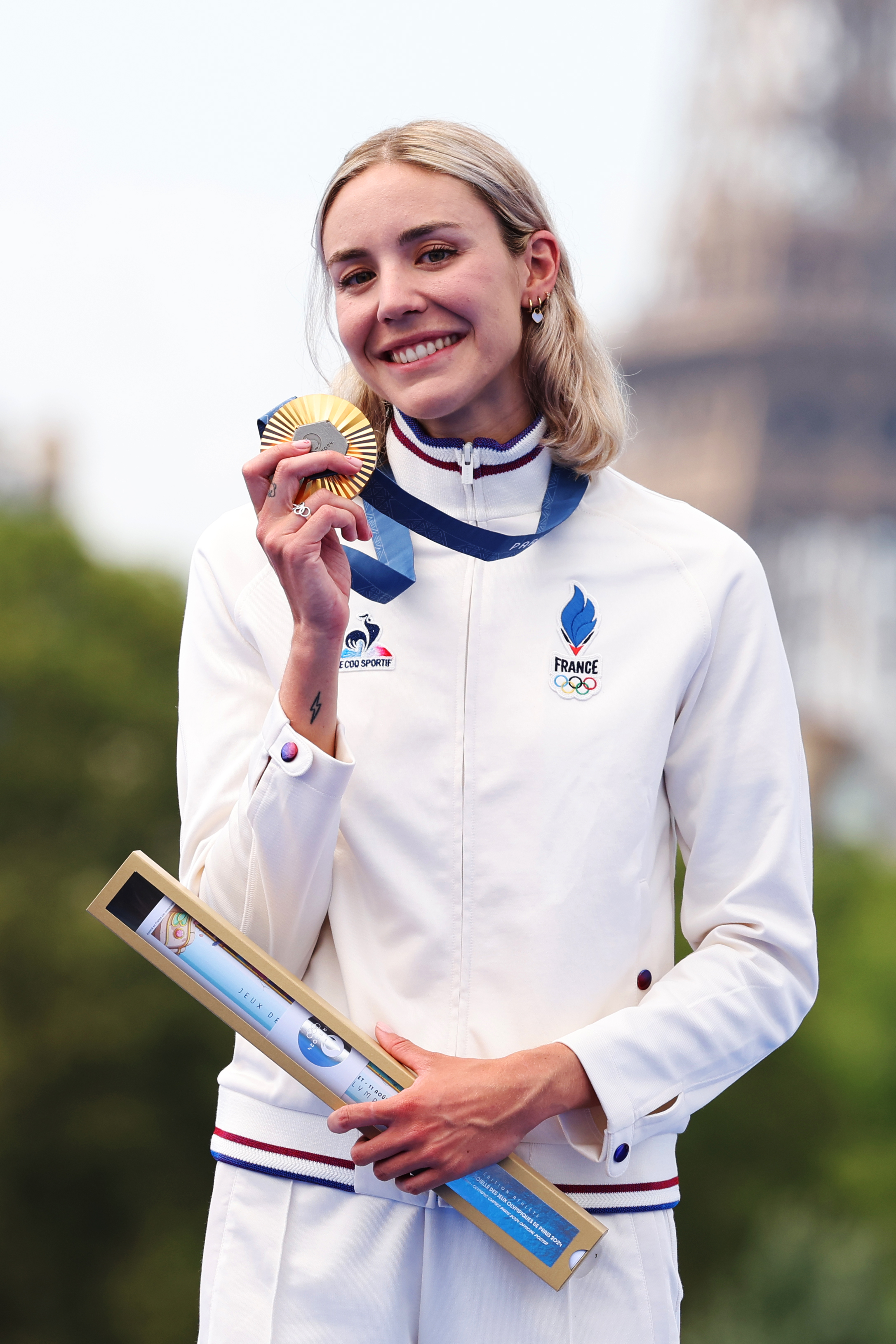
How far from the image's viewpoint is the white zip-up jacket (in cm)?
255

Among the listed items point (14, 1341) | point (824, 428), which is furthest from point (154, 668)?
point (824, 428)

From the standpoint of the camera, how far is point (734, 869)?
270 cm

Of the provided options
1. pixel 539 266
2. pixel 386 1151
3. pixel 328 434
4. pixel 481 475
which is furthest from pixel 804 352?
pixel 386 1151

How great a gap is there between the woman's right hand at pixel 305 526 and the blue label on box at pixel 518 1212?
2.61 ft

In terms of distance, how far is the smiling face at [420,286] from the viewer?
2701 mm

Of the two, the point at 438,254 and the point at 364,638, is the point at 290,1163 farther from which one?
the point at 438,254

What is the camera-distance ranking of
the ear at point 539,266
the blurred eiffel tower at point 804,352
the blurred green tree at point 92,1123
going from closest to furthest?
1. the ear at point 539,266
2. the blurred green tree at point 92,1123
3. the blurred eiffel tower at point 804,352

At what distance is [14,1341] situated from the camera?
2231cm

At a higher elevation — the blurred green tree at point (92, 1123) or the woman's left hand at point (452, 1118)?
the woman's left hand at point (452, 1118)

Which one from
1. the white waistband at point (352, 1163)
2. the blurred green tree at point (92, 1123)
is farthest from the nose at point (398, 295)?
the blurred green tree at point (92, 1123)

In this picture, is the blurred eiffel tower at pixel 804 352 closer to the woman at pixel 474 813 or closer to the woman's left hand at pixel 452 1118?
the woman at pixel 474 813

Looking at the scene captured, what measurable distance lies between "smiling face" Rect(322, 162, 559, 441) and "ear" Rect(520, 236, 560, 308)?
0.09 m

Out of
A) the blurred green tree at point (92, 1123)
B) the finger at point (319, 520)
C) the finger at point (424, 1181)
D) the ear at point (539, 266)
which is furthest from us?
the blurred green tree at point (92, 1123)

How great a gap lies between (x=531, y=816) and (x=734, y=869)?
35 centimetres
